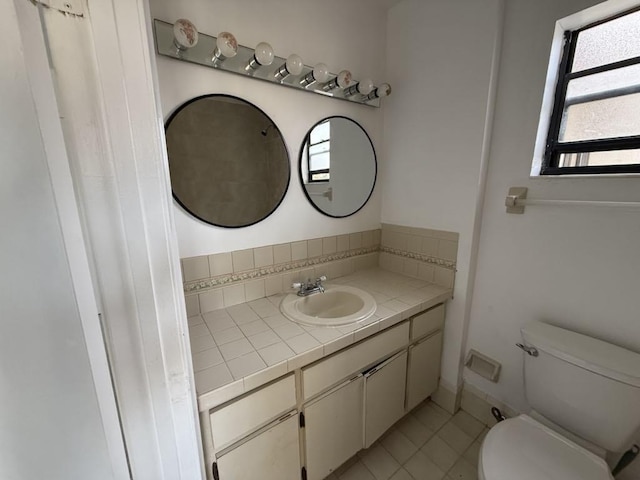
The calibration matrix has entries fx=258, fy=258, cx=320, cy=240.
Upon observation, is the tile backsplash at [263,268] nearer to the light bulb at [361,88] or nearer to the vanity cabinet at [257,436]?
the vanity cabinet at [257,436]

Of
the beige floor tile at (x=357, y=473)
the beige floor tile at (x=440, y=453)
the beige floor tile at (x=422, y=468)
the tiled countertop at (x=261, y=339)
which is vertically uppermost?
the tiled countertop at (x=261, y=339)

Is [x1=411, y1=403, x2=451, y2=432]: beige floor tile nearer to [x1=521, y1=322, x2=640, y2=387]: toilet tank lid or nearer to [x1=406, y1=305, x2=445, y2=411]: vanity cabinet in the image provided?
[x1=406, y1=305, x2=445, y2=411]: vanity cabinet

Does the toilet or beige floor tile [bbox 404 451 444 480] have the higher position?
the toilet

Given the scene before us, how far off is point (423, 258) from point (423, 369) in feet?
2.15

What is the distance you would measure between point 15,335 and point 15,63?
1.14 ft

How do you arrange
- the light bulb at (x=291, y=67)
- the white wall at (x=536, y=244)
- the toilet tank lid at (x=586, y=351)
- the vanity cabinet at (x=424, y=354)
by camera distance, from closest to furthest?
the toilet tank lid at (x=586, y=351), the white wall at (x=536, y=244), the light bulb at (x=291, y=67), the vanity cabinet at (x=424, y=354)

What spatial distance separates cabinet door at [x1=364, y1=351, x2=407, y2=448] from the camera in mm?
1226

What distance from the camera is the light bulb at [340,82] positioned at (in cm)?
136

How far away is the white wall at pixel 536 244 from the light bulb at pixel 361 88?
25.9 inches

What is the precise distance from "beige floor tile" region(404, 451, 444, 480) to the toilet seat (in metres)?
A: 0.43

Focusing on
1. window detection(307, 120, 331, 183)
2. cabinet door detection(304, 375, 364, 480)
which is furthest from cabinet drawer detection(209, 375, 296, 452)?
window detection(307, 120, 331, 183)

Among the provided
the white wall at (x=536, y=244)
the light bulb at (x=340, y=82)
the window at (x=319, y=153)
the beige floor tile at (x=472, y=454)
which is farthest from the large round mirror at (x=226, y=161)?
the beige floor tile at (x=472, y=454)

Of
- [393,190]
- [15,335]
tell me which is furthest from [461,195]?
[15,335]

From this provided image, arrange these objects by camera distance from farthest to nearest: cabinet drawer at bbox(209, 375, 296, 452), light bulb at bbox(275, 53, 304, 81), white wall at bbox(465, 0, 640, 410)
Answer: light bulb at bbox(275, 53, 304, 81), white wall at bbox(465, 0, 640, 410), cabinet drawer at bbox(209, 375, 296, 452)
